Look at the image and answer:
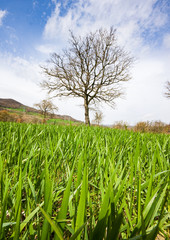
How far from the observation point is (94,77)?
17.2 meters

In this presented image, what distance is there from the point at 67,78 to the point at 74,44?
191 inches

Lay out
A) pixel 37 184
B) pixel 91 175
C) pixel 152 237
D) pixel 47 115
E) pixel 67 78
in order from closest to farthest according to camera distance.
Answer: pixel 152 237 → pixel 37 184 → pixel 91 175 → pixel 67 78 → pixel 47 115

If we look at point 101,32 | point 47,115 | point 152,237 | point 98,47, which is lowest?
point 152,237

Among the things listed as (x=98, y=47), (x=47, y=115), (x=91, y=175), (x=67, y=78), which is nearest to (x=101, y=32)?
(x=98, y=47)

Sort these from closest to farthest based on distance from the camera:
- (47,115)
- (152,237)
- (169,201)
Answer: (152,237), (169,201), (47,115)

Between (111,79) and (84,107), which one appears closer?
(111,79)

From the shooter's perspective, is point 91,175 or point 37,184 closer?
point 37,184

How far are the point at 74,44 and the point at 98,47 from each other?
10.7 ft

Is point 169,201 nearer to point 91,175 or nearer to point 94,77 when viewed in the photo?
point 91,175

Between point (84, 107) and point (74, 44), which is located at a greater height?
point (74, 44)

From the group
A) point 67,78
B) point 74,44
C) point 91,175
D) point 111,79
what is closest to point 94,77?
point 111,79

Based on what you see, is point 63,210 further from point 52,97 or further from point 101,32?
point 101,32

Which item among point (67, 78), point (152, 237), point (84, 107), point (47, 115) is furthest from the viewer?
point (47, 115)

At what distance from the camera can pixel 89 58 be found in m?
17.1
